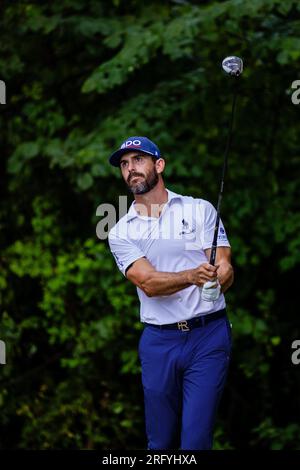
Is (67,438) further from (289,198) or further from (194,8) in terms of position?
(194,8)

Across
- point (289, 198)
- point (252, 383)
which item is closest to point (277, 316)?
point (252, 383)

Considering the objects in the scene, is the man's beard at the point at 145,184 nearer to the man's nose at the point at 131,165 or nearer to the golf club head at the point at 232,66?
the man's nose at the point at 131,165

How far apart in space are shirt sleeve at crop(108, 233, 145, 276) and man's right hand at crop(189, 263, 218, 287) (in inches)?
16.2

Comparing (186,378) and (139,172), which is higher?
(139,172)

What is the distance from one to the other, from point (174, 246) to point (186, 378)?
2.10ft

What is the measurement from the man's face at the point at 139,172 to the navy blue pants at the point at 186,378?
694 millimetres

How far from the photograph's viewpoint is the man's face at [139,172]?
16.7ft

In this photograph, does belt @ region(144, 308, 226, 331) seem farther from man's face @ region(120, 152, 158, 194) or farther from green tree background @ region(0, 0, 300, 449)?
green tree background @ region(0, 0, 300, 449)

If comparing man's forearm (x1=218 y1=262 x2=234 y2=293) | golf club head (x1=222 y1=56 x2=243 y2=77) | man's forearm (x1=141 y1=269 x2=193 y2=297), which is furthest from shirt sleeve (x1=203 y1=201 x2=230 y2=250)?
golf club head (x1=222 y1=56 x2=243 y2=77)

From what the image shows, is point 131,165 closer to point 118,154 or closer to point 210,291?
point 118,154

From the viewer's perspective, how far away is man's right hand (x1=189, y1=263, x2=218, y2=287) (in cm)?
467

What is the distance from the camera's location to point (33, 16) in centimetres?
774

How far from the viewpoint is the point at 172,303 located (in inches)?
198

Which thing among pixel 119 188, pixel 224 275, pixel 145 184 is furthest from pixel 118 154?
pixel 119 188
